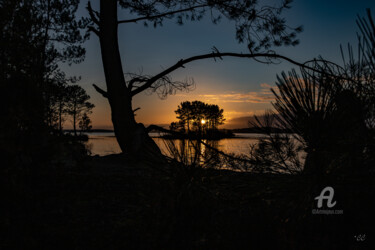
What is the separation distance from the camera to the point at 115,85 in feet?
20.9

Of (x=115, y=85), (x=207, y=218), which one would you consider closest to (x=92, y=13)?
(x=115, y=85)

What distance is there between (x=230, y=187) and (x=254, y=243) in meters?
0.37

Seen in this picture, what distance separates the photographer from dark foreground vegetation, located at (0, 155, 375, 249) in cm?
132

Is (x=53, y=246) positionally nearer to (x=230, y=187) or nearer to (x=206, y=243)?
(x=206, y=243)

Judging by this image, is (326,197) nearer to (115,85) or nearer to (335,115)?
(335,115)

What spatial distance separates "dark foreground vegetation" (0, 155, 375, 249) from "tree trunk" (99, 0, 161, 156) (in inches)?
167

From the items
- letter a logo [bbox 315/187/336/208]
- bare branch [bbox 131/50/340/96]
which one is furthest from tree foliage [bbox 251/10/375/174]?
bare branch [bbox 131/50/340/96]

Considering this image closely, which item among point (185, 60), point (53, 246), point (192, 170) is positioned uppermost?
point (185, 60)

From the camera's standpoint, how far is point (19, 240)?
1674mm

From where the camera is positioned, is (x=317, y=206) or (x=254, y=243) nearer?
(x=317, y=206)

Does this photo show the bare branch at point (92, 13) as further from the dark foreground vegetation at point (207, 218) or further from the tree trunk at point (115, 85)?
the dark foreground vegetation at point (207, 218)

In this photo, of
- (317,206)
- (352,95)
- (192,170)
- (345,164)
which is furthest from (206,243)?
(352,95)

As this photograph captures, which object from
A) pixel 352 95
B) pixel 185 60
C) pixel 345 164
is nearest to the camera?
pixel 352 95

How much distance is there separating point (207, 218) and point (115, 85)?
557 cm
